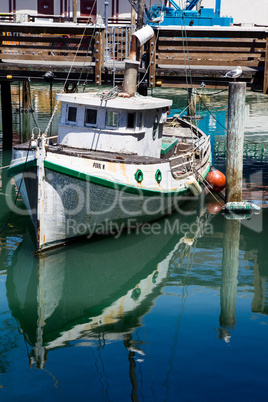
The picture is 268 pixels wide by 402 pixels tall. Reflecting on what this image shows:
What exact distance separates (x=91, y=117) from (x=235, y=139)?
4.32 metres

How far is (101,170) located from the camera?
1362 cm

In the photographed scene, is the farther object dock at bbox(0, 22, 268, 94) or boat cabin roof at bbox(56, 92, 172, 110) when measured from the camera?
dock at bbox(0, 22, 268, 94)

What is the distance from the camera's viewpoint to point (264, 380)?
853 centimetres

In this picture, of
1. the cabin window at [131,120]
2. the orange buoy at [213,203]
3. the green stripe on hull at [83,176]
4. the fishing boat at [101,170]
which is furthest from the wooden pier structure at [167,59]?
the green stripe on hull at [83,176]

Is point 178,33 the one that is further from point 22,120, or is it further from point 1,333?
point 22,120

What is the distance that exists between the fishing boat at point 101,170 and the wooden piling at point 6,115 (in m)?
9.74

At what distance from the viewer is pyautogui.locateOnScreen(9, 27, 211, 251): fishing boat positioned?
13.2m

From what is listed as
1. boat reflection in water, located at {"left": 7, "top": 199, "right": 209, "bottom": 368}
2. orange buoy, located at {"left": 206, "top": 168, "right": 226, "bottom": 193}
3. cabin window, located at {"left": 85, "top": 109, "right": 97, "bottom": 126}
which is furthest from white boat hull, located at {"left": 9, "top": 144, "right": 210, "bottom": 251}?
orange buoy, located at {"left": 206, "top": 168, "right": 226, "bottom": 193}

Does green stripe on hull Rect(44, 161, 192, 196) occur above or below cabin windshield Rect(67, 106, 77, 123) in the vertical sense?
below

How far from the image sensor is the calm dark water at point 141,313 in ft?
27.9

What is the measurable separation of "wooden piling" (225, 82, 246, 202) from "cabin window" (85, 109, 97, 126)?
399 centimetres

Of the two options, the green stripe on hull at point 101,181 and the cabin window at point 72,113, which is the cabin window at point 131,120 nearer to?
the cabin window at point 72,113

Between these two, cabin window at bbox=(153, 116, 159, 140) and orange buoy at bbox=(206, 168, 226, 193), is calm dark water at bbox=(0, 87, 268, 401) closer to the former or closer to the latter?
orange buoy at bbox=(206, 168, 226, 193)

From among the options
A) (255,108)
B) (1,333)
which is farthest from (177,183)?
(255,108)
